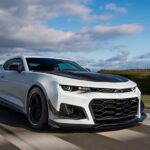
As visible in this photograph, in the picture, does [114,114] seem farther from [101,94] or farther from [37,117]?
[37,117]

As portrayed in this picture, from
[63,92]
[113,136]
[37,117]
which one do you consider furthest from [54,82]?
[113,136]

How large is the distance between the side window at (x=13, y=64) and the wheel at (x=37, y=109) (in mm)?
1314

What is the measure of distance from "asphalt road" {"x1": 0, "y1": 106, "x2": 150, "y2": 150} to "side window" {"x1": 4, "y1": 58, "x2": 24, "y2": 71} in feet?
4.94

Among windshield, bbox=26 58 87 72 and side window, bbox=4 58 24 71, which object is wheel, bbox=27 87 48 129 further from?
side window, bbox=4 58 24 71

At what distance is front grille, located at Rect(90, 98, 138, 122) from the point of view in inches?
231

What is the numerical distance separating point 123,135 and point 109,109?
49 centimetres

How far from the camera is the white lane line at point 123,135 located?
5691mm

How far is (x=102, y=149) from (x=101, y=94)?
1.15 meters

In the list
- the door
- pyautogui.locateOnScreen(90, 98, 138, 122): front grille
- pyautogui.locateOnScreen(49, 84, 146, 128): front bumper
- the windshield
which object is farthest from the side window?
pyautogui.locateOnScreen(90, 98, 138, 122): front grille

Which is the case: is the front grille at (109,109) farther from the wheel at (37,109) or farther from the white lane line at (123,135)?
the wheel at (37,109)

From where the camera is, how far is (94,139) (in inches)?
221

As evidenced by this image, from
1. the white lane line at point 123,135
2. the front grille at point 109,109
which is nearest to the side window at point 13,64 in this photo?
the front grille at point 109,109

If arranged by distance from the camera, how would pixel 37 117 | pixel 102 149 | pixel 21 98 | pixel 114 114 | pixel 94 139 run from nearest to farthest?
pixel 102 149 < pixel 94 139 < pixel 114 114 < pixel 37 117 < pixel 21 98

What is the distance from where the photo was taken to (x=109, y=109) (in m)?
5.93
